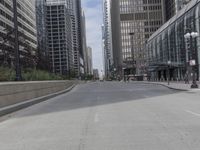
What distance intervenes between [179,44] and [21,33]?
131 ft

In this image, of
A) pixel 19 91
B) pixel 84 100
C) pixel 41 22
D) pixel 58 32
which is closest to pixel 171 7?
pixel 58 32

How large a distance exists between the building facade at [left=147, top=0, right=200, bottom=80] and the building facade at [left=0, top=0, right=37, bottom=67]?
2419 cm

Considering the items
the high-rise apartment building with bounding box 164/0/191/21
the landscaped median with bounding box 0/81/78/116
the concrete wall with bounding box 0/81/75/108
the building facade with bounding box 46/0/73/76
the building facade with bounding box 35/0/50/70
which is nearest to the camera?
the landscaped median with bounding box 0/81/78/116

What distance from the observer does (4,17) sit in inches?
4252

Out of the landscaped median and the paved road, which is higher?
the landscaped median

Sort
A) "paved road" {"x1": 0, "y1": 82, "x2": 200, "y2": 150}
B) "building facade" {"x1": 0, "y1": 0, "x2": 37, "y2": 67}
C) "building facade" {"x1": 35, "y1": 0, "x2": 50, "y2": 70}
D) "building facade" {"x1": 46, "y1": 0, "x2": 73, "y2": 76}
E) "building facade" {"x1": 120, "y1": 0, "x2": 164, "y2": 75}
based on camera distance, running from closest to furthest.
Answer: "paved road" {"x1": 0, "y1": 82, "x2": 200, "y2": 150} < "building facade" {"x1": 0, "y1": 0, "x2": 37, "y2": 67} < "building facade" {"x1": 35, "y1": 0, "x2": 50, "y2": 70} < "building facade" {"x1": 46, "y1": 0, "x2": 73, "y2": 76} < "building facade" {"x1": 120, "y1": 0, "x2": 164, "y2": 75}

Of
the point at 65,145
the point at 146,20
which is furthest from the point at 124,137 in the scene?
→ the point at 146,20

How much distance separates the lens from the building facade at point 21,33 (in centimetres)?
6317

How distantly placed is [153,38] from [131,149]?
13120cm

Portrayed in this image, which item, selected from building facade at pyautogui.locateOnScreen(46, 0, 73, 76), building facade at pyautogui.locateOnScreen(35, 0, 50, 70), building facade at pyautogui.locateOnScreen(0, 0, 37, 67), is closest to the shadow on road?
building facade at pyautogui.locateOnScreen(0, 0, 37, 67)

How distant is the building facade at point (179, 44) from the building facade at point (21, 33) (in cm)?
2419

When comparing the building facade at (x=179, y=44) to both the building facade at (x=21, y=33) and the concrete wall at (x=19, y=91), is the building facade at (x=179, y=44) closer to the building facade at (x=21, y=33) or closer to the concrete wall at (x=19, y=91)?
the building facade at (x=21, y=33)

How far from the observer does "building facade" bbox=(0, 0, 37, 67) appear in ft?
207

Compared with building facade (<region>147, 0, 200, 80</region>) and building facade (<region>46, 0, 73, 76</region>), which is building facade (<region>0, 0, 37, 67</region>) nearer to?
building facade (<region>46, 0, 73, 76</region>)
